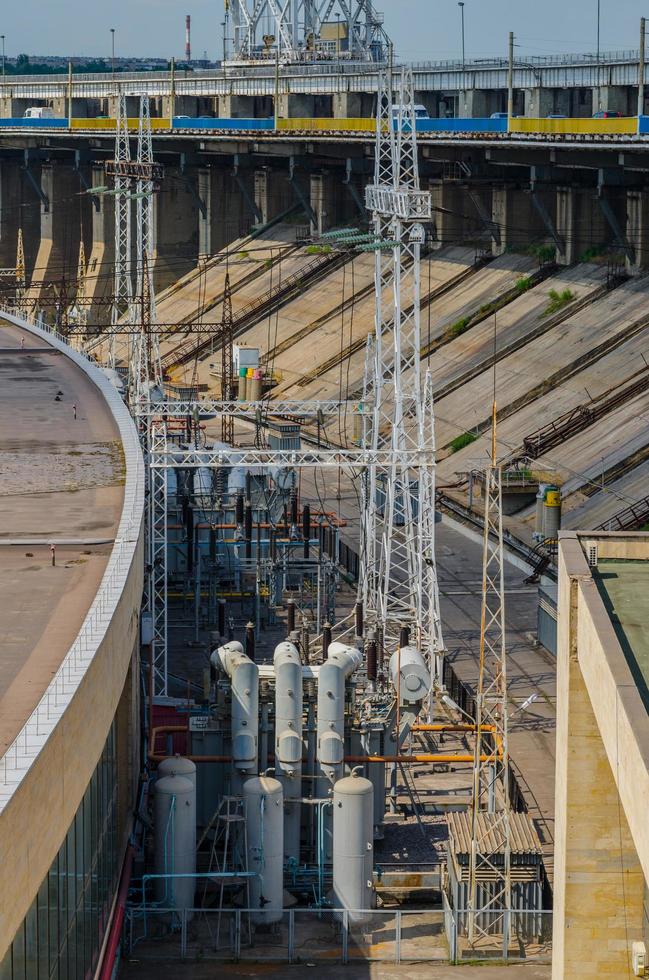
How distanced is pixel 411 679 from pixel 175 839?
21.0 feet

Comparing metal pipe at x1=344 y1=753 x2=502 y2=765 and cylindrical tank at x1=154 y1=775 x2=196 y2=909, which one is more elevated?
metal pipe at x1=344 y1=753 x2=502 y2=765

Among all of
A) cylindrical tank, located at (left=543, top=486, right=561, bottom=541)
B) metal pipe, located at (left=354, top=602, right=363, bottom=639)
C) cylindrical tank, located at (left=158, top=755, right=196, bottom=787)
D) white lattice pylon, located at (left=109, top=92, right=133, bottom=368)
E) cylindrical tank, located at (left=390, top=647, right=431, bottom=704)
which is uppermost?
white lattice pylon, located at (left=109, top=92, right=133, bottom=368)

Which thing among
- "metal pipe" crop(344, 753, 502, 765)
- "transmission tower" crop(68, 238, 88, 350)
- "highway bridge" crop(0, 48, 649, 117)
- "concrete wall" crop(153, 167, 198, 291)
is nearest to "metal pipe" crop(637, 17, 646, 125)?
"highway bridge" crop(0, 48, 649, 117)

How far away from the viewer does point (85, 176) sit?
112 metres

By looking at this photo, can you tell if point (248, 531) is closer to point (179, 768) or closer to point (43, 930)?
point (179, 768)

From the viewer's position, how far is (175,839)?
26.1 m

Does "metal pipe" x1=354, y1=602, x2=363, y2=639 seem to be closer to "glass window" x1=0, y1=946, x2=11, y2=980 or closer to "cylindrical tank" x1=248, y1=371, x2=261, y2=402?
"glass window" x1=0, y1=946, x2=11, y2=980

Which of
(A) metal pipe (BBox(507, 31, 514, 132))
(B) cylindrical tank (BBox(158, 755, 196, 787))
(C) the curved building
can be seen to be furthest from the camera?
(A) metal pipe (BBox(507, 31, 514, 132))

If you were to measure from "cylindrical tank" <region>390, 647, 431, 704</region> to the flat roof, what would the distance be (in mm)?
8609

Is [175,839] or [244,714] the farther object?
[244,714]

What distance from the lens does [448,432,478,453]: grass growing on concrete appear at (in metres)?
57.2

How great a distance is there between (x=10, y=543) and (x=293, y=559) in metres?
15.8

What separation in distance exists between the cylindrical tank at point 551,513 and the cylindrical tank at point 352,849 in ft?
70.5

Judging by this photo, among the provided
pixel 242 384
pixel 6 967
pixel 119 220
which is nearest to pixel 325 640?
pixel 6 967
